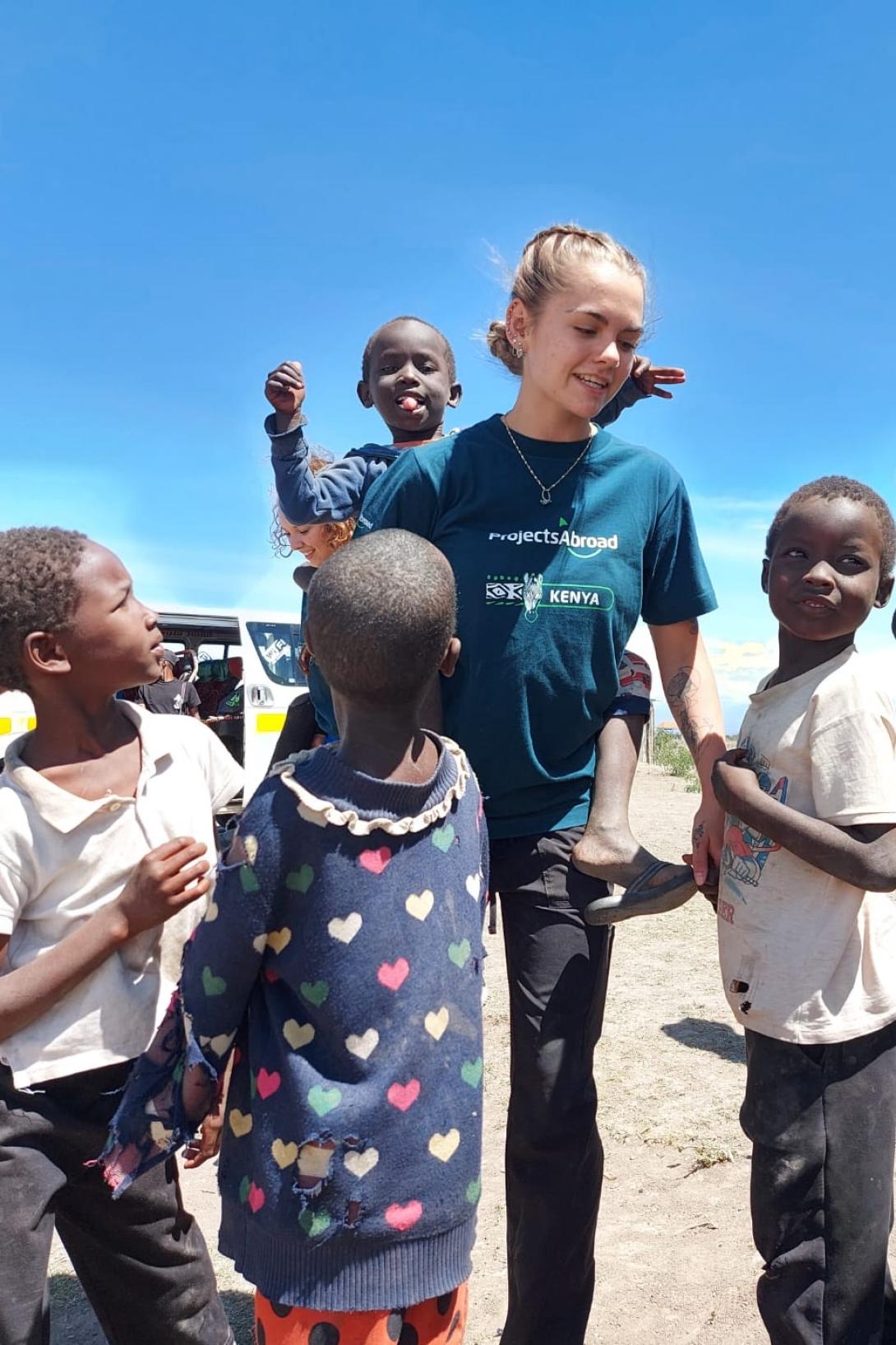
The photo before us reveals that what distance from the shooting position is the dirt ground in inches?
104

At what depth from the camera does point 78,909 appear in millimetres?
1876

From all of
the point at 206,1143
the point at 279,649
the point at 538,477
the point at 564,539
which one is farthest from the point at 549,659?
the point at 279,649

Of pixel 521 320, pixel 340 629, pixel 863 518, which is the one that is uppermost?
pixel 521 320

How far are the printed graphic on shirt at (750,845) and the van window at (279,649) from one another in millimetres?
8133

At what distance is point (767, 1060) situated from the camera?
2010 mm

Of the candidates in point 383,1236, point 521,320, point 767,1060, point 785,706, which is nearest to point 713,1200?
point 767,1060

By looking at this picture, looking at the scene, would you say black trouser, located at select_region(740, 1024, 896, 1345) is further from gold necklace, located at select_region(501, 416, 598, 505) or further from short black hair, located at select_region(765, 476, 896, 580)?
Result: gold necklace, located at select_region(501, 416, 598, 505)

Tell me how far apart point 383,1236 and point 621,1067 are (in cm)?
310

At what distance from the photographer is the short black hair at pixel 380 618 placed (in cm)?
151

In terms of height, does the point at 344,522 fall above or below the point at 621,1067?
above

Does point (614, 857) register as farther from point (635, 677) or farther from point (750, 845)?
point (635, 677)

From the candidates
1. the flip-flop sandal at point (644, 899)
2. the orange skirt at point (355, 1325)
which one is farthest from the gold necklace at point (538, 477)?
the orange skirt at point (355, 1325)

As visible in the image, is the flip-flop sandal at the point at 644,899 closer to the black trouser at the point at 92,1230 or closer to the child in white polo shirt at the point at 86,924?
the child in white polo shirt at the point at 86,924

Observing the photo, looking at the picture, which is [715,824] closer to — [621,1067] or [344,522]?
[344,522]
